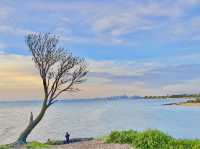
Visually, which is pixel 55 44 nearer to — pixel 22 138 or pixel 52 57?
pixel 52 57

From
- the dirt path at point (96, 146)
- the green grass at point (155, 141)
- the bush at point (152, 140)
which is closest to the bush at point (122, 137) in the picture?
the green grass at point (155, 141)

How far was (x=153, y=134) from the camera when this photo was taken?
25594 mm

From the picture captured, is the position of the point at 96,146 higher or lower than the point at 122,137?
lower

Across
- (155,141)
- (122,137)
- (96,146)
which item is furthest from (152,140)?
(96,146)

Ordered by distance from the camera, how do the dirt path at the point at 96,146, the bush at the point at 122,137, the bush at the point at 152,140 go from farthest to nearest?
the bush at the point at 122,137
the dirt path at the point at 96,146
the bush at the point at 152,140

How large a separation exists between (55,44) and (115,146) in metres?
17.3

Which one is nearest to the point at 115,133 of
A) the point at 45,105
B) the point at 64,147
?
the point at 64,147

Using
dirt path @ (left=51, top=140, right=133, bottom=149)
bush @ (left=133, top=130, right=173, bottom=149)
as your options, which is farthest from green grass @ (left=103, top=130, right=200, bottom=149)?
dirt path @ (left=51, top=140, right=133, bottom=149)

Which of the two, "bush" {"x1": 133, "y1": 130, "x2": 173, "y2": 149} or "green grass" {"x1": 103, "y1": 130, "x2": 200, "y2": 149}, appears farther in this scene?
"bush" {"x1": 133, "y1": 130, "x2": 173, "y2": 149}

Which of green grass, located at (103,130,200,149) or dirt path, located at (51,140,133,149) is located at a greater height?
green grass, located at (103,130,200,149)

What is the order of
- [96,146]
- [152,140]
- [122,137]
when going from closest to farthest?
[152,140] < [96,146] < [122,137]

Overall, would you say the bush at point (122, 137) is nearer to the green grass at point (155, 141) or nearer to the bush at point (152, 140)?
the green grass at point (155, 141)

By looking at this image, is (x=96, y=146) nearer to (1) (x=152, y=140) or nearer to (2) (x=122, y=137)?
(2) (x=122, y=137)

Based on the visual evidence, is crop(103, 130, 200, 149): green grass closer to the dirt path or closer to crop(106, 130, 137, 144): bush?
crop(106, 130, 137, 144): bush
